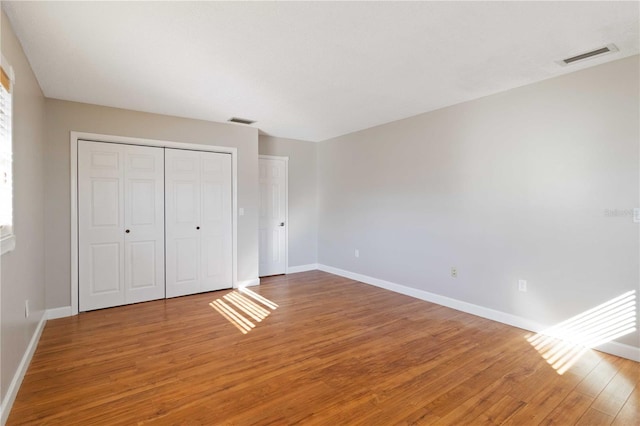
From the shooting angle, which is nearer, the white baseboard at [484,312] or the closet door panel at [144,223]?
the white baseboard at [484,312]

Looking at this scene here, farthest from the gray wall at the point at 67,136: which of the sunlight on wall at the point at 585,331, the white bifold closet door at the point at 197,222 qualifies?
the sunlight on wall at the point at 585,331

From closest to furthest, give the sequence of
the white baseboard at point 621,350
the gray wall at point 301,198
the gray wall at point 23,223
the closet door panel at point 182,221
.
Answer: the gray wall at point 23,223
the white baseboard at point 621,350
the closet door panel at point 182,221
the gray wall at point 301,198

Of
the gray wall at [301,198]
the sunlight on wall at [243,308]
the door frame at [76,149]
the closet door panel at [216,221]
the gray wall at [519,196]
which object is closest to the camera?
the gray wall at [519,196]

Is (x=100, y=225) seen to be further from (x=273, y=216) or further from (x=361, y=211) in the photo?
(x=361, y=211)

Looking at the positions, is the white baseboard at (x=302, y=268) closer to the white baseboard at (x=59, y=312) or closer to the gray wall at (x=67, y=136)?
the gray wall at (x=67, y=136)

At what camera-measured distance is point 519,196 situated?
3236mm

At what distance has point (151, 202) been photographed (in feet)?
13.5

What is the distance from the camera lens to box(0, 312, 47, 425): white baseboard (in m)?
1.84

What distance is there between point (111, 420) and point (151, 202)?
2777 millimetres

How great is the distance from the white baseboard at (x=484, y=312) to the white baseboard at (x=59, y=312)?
3.73m

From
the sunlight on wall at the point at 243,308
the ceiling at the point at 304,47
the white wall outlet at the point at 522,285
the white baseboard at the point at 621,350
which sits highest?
the ceiling at the point at 304,47

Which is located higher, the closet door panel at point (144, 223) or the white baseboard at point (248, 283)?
the closet door panel at point (144, 223)

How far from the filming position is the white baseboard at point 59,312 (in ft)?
11.5

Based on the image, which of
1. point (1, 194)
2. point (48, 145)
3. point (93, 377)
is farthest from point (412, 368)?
point (48, 145)
